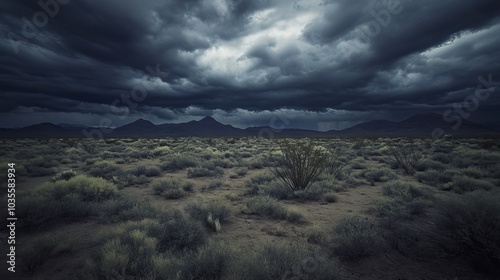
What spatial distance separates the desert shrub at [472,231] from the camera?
11.8 feet

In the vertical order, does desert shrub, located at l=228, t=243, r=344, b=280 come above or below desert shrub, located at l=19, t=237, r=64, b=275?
above

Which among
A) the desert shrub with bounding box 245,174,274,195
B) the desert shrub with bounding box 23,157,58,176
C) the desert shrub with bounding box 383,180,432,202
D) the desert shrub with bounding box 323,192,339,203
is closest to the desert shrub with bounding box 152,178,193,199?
the desert shrub with bounding box 245,174,274,195

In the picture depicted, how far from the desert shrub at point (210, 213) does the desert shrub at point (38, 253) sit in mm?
2628

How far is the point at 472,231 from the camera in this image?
3.82m

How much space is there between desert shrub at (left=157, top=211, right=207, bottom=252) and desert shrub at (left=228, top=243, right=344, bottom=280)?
1360 mm

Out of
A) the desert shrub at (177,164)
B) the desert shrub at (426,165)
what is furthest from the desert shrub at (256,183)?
the desert shrub at (426,165)

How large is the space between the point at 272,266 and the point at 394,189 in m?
6.93

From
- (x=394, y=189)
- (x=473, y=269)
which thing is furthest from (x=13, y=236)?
(x=394, y=189)

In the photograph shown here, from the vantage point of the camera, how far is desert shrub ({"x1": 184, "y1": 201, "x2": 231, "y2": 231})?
5.58 metres

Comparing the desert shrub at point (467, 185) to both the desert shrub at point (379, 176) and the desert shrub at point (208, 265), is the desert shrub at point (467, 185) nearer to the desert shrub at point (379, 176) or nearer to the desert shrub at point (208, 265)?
the desert shrub at point (379, 176)

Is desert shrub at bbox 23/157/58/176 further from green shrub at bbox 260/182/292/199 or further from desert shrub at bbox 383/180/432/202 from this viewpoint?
desert shrub at bbox 383/180/432/202

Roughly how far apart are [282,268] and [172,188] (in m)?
6.67

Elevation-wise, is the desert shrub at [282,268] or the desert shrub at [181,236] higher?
the desert shrub at [282,268]

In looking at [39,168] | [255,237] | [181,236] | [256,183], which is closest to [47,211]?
[181,236]
